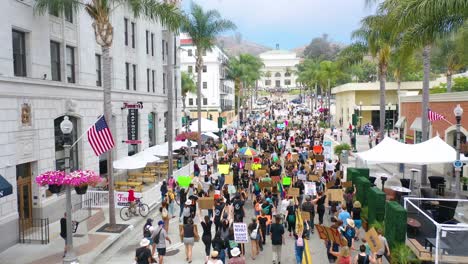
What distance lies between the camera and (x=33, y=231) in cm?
1691

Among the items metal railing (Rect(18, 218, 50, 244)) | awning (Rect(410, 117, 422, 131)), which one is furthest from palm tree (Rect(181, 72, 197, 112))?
metal railing (Rect(18, 218, 50, 244))

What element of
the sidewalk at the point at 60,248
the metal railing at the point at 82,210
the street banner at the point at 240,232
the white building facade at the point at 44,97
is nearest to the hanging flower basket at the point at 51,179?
the sidewalk at the point at 60,248

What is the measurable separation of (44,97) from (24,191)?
3929 mm

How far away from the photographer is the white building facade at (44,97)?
50.9 ft

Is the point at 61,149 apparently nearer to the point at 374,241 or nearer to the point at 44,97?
the point at 44,97

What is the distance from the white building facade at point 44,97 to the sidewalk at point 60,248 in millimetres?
709

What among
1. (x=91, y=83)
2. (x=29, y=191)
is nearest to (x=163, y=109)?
(x=91, y=83)

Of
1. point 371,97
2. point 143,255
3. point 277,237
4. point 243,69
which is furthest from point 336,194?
point 243,69

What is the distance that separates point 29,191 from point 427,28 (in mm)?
18896

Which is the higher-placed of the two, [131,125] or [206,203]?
[131,125]

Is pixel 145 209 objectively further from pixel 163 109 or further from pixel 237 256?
pixel 163 109

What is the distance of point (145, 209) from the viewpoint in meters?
19.6

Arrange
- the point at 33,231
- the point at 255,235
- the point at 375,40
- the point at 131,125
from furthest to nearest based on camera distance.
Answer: the point at 375,40, the point at 131,125, the point at 33,231, the point at 255,235

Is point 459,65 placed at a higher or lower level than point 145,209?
higher
